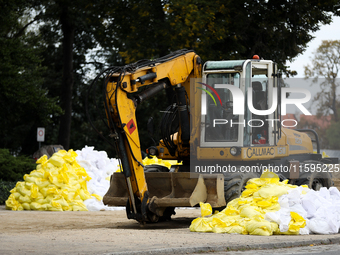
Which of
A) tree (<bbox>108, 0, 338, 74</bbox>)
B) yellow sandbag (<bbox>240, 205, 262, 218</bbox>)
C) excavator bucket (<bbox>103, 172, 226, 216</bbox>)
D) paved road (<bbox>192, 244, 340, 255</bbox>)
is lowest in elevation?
paved road (<bbox>192, 244, 340, 255</bbox>)

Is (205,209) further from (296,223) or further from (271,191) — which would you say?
(296,223)

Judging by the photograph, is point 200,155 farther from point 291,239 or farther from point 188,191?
point 291,239

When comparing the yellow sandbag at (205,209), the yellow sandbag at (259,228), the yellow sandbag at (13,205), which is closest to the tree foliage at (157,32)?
the yellow sandbag at (13,205)

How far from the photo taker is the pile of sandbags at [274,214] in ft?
30.9

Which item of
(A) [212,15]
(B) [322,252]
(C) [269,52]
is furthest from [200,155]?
(C) [269,52]

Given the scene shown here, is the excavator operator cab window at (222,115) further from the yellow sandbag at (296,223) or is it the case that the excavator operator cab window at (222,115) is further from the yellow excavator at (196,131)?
the yellow sandbag at (296,223)

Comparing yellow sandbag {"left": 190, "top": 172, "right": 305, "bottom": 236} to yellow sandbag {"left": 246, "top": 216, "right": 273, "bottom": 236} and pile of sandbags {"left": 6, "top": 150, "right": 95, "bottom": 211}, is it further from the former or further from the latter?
pile of sandbags {"left": 6, "top": 150, "right": 95, "bottom": 211}

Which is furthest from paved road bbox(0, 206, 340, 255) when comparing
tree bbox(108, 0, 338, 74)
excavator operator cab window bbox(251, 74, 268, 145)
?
tree bbox(108, 0, 338, 74)

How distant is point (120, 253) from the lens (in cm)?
690

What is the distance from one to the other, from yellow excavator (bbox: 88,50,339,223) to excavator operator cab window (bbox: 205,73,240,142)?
0.07 ft

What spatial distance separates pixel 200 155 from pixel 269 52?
1443cm

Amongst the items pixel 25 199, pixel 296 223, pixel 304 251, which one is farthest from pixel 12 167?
pixel 304 251

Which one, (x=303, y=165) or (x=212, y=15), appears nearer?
(x=303, y=165)

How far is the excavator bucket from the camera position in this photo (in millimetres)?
9852
